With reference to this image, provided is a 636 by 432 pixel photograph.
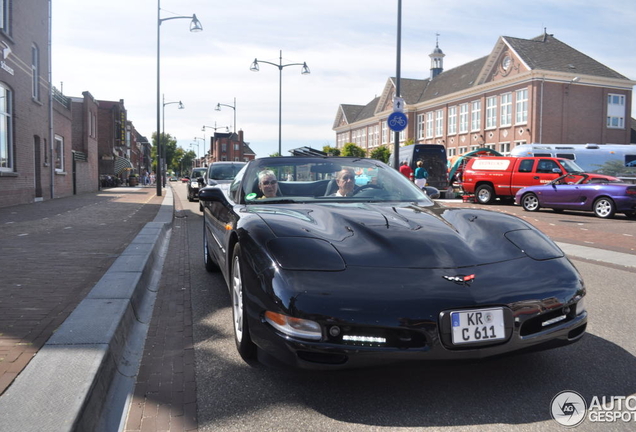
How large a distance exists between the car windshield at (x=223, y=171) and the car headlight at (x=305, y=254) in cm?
1452

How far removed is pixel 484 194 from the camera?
21.8 meters

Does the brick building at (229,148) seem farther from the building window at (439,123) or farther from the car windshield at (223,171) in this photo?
the car windshield at (223,171)

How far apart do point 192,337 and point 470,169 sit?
776 inches

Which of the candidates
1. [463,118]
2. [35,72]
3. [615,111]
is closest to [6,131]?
[35,72]

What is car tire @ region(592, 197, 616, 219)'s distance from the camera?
15.3 m

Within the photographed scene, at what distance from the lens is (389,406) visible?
276cm

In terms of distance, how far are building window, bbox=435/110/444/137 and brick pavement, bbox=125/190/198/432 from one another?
58386 mm

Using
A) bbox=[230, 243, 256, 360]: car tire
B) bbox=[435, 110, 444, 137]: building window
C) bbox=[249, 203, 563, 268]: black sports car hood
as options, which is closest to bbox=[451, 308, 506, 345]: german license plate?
bbox=[249, 203, 563, 268]: black sports car hood

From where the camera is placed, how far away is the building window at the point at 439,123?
6106 centimetres

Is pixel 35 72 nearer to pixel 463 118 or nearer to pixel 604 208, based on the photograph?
pixel 604 208

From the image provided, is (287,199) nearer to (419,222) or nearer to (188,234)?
(419,222)

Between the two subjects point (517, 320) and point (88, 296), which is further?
point (88, 296)

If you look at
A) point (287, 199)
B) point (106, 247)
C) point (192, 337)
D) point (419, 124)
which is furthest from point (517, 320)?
point (419, 124)

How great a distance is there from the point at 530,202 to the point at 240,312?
16.2m
